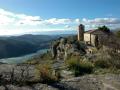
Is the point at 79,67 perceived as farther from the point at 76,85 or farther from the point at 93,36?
the point at 93,36

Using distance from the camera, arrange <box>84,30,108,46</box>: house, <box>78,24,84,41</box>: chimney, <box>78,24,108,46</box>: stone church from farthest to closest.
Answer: <box>78,24,84,41</box>: chimney → <box>84,30,108,46</box>: house → <box>78,24,108,46</box>: stone church

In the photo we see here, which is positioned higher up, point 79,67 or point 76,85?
point 79,67

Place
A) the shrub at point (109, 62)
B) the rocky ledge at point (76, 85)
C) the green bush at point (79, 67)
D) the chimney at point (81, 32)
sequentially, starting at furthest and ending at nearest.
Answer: the chimney at point (81, 32) → the shrub at point (109, 62) → the green bush at point (79, 67) → the rocky ledge at point (76, 85)

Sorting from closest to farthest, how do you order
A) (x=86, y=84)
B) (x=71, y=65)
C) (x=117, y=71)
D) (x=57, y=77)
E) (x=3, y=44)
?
(x=86, y=84) < (x=57, y=77) < (x=117, y=71) < (x=71, y=65) < (x=3, y=44)

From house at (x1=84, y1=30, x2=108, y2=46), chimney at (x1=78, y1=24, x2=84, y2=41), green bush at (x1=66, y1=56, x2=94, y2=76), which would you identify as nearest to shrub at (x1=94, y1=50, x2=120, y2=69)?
green bush at (x1=66, y1=56, x2=94, y2=76)

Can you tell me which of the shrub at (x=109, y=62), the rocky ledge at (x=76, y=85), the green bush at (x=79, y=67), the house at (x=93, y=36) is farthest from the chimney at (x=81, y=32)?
the rocky ledge at (x=76, y=85)

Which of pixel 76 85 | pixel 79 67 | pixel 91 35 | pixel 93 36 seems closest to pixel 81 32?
pixel 91 35

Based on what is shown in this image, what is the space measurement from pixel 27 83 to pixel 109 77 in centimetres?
403

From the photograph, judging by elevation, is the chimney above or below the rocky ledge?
above

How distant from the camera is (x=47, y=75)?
1113cm

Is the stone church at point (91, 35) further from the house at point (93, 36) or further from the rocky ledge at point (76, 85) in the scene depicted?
the rocky ledge at point (76, 85)

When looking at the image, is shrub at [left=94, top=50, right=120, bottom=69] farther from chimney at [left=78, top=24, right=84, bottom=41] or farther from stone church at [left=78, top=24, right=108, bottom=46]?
chimney at [left=78, top=24, right=84, bottom=41]

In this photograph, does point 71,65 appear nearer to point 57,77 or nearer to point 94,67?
point 94,67

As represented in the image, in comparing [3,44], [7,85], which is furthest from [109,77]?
[3,44]
